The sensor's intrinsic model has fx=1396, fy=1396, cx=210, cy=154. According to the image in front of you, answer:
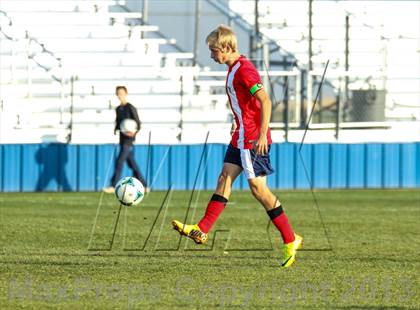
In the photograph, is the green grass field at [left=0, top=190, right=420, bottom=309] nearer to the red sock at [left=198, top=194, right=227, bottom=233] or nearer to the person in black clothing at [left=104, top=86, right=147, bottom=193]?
the red sock at [left=198, top=194, right=227, bottom=233]

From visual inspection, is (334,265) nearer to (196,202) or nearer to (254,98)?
(254,98)

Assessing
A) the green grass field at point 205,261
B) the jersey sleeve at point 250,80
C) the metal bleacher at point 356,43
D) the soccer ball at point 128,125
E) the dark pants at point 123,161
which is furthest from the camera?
the metal bleacher at point 356,43

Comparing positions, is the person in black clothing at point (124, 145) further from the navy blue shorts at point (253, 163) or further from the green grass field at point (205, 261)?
the navy blue shorts at point (253, 163)

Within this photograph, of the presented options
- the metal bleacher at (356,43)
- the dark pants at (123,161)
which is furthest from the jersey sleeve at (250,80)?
the metal bleacher at (356,43)

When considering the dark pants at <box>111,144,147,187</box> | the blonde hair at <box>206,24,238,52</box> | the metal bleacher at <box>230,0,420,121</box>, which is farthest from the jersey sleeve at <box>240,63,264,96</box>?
the metal bleacher at <box>230,0,420,121</box>

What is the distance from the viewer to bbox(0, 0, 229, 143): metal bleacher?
2727 cm

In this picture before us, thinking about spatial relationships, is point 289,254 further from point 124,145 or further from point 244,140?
point 124,145

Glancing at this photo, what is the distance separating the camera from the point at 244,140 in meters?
11.7

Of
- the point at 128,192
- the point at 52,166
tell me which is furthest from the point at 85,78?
the point at 128,192

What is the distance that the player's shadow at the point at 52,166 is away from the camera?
25469 mm

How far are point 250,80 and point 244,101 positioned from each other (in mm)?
249

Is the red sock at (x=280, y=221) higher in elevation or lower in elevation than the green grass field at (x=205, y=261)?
higher

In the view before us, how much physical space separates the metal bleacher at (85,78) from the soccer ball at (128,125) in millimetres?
2719

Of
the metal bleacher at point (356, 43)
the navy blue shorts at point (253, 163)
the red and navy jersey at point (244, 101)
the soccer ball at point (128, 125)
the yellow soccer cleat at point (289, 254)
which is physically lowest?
the yellow soccer cleat at point (289, 254)
